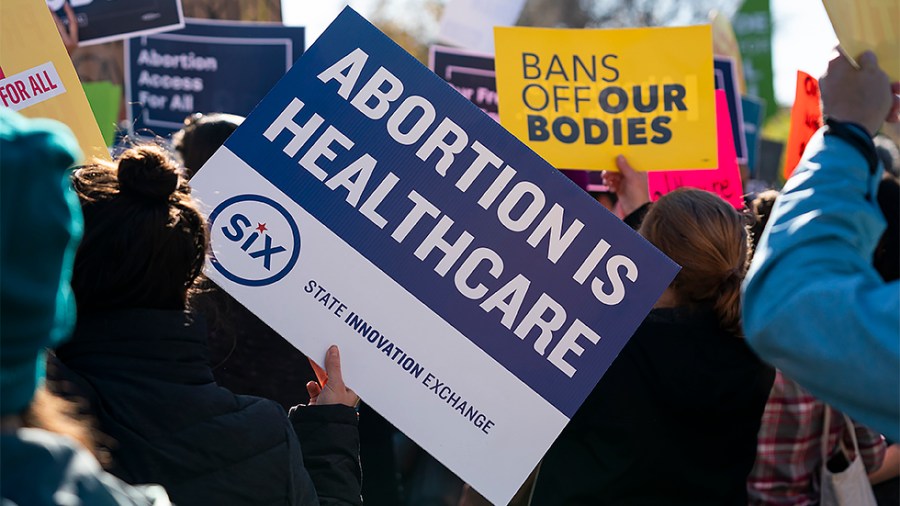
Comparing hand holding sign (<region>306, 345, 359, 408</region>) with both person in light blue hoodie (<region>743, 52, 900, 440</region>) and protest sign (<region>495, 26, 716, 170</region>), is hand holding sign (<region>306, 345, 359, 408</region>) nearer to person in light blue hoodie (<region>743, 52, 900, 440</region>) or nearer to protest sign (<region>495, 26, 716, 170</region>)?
person in light blue hoodie (<region>743, 52, 900, 440</region>)

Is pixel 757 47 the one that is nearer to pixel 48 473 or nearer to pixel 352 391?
pixel 352 391

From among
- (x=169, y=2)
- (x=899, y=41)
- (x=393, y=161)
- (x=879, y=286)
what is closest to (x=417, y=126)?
(x=393, y=161)

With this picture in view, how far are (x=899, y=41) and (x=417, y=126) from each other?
116cm

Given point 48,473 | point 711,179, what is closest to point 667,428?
point 711,179

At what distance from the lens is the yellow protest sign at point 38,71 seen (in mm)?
2932

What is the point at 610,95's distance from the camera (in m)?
4.02

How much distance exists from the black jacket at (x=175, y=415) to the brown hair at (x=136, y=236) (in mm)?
41

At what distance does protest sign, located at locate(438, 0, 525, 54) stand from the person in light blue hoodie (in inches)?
200

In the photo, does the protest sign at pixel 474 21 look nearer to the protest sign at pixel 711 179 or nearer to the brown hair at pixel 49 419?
the protest sign at pixel 711 179

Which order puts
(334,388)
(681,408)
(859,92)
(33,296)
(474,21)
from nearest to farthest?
(33,296) → (859,92) → (334,388) → (681,408) → (474,21)

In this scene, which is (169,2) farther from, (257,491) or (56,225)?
(56,225)

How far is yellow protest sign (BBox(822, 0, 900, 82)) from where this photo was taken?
5.45ft

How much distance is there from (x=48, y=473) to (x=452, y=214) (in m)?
1.56

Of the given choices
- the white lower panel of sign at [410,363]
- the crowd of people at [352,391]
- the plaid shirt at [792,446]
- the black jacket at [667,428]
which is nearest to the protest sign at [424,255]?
the white lower panel of sign at [410,363]
